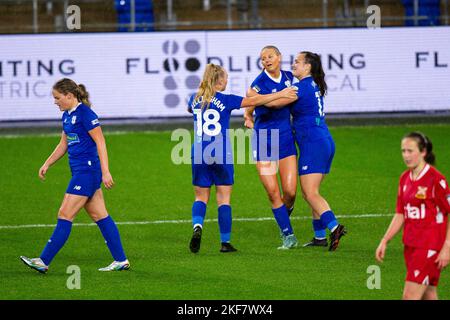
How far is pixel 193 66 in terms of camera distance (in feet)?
71.8

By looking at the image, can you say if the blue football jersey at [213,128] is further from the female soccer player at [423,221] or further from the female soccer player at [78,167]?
the female soccer player at [423,221]

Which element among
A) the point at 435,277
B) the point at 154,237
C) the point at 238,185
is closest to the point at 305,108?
the point at 154,237

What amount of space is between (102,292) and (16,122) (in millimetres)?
12796

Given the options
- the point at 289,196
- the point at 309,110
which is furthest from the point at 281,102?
the point at 289,196

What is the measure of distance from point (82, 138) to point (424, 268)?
4014 millimetres

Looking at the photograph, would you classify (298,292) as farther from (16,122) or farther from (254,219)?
(16,122)

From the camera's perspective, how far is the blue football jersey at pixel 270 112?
37.5ft

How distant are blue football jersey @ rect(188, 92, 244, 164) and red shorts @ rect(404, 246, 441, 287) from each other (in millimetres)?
3918

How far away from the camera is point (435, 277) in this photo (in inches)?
297

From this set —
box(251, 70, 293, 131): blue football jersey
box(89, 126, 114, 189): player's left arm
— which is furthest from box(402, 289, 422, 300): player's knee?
box(251, 70, 293, 131): blue football jersey

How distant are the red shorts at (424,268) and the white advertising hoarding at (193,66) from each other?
14.2 metres

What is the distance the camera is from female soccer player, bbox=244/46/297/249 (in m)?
11.4

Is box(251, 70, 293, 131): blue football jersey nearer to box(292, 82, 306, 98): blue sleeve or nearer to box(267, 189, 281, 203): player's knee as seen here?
box(292, 82, 306, 98): blue sleeve

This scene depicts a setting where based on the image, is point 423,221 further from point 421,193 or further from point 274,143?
point 274,143
